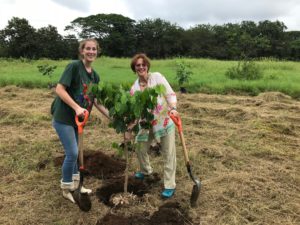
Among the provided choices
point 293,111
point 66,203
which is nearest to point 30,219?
point 66,203

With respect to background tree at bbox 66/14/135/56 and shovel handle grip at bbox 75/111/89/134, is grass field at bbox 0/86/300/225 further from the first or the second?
background tree at bbox 66/14/135/56

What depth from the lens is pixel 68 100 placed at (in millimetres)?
3205

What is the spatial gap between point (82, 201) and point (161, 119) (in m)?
1.20

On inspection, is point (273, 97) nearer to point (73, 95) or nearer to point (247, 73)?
point (247, 73)

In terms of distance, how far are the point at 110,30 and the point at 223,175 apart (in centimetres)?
5618

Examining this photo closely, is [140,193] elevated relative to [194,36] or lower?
lower

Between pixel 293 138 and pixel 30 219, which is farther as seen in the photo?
pixel 293 138

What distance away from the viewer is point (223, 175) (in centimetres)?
450

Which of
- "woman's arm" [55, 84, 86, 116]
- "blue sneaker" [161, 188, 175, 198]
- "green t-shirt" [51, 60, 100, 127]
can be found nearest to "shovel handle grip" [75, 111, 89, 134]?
"woman's arm" [55, 84, 86, 116]

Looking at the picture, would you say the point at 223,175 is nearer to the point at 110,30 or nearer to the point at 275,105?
the point at 275,105

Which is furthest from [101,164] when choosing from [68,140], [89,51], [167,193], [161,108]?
[89,51]

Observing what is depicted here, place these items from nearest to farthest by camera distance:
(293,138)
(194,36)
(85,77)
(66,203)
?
(85,77)
(66,203)
(293,138)
(194,36)

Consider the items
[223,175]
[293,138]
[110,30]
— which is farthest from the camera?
[110,30]

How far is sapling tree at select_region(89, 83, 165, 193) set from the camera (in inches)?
128
